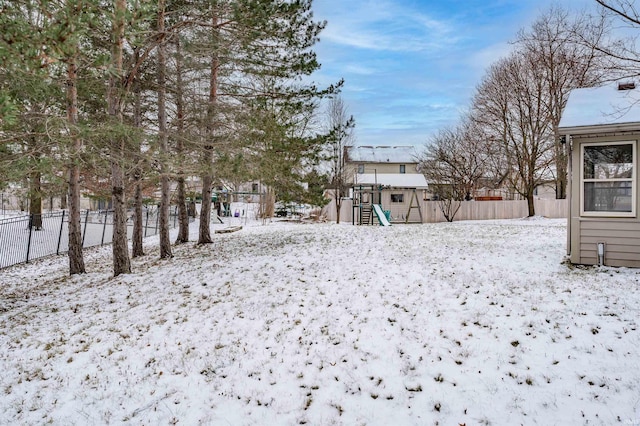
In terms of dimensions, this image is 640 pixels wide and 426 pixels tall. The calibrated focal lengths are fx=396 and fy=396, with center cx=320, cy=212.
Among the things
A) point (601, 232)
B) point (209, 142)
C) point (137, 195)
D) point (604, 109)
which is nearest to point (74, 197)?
point (137, 195)

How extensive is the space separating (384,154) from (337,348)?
39.3 meters

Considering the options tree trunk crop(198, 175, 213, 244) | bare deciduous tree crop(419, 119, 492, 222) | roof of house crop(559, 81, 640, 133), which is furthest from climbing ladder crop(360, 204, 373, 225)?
roof of house crop(559, 81, 640, 133)

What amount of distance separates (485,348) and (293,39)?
8.81 m

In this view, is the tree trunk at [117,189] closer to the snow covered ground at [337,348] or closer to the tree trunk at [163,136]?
the tree trunk at [163,136]

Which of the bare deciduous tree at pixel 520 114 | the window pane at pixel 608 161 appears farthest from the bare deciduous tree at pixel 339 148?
the window pane at pixel 608 161

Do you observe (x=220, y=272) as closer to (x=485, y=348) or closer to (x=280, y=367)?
(x=280, y=367)

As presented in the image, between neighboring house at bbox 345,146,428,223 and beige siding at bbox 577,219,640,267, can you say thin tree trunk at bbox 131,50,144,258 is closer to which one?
beige siding at bbox 577,219,640,267

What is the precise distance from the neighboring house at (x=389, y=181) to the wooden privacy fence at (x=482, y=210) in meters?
0.73

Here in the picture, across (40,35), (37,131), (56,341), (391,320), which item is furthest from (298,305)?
(37,131)

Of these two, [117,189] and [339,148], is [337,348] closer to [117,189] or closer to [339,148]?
[117,189]

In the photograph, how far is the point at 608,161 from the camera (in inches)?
294

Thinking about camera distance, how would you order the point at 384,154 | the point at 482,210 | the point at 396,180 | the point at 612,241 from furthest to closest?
the point at 384,154
the point at 396,180
the point at 482,210
the point at 612,241

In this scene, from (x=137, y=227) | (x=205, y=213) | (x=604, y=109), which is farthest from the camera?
(x=205, y=213)

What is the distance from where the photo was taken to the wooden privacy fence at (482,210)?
25078 mm
